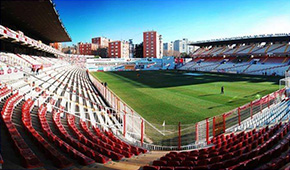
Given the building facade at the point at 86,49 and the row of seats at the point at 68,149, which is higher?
the building facade at the point at 86,49

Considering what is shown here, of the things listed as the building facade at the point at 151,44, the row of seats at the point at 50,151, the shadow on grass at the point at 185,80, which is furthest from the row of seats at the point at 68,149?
the building facade at the point at 151,44

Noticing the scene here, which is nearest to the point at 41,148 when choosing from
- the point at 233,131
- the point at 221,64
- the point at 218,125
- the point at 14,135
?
the point at 14,135

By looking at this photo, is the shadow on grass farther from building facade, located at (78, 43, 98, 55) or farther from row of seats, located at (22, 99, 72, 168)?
building facade, located at (78, 43, 98, 55)

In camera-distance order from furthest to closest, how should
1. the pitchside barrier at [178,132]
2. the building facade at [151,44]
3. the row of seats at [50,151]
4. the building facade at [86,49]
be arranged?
the building facade at [86,49]
the building facade at [151,44]
the pitchside barrier at [178,132]
the row of seats at [50,151]

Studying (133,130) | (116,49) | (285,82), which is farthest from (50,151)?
(116,49)

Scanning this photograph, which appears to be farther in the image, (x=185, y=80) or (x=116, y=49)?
(x=116, y=49)

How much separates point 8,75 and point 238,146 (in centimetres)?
1369

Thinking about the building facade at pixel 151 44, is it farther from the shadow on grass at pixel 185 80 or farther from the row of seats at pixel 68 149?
the row of seats at pixel 68 149

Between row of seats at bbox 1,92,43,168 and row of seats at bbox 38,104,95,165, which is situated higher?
row of seats at bbox 1,92,43,168

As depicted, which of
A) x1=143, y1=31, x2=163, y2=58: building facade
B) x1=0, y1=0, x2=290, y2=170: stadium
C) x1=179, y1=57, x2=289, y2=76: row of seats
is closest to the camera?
x1=0, y1=0, x2=290, y2=170: stadium

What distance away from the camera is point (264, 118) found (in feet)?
35.6

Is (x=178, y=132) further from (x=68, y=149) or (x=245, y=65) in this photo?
(x=245, y=65)

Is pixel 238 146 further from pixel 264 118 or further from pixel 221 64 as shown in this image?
pixel 221 64

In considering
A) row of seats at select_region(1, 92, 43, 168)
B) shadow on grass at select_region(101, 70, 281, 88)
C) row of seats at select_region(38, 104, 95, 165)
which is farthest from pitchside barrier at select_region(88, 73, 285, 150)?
A: shadow on grass at select_region(101, 70, 281, 88)
